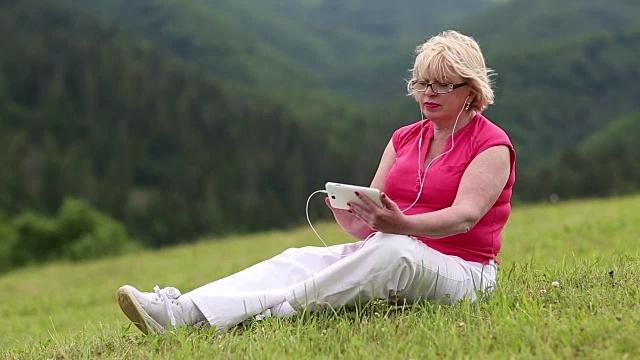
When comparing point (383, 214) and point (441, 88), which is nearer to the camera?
point (383, 214)

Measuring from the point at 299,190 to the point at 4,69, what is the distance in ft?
208

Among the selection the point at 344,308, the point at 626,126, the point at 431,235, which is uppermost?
the point at 431,235

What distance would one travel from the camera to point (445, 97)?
5.55 m

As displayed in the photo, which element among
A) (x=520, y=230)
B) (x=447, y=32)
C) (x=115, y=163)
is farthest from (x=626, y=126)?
(x=447, y=32)

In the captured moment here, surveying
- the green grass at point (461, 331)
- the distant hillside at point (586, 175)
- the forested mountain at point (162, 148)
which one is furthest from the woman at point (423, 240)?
the distant hillside at point (586, 175)

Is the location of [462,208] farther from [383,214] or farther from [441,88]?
[441,88]

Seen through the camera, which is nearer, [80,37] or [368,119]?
[80,37]

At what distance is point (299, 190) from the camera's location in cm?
11938

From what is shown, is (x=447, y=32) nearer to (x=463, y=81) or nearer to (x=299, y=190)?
(x=463, y=81)

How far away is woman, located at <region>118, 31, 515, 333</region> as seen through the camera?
5.18 meters

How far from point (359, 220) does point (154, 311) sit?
1.51m

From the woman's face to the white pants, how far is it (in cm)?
97

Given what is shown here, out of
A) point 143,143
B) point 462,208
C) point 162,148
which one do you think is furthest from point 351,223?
point 143,143

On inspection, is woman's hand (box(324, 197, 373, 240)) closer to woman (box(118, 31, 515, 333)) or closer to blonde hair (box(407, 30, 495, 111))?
woman (box(118, 31, 515, 333))
